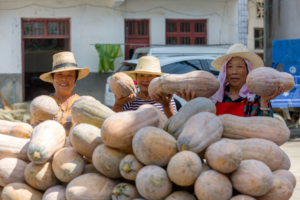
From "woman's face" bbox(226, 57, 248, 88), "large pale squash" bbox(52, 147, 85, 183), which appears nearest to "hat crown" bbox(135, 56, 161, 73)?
"woman's face" bbox(226, 57, 248, 88)

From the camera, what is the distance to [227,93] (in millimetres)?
3152

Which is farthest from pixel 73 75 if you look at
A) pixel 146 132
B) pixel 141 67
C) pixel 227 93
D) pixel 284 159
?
pixel 284 159

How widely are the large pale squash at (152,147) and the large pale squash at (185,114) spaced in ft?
0.79

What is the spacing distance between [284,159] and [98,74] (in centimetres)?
1003

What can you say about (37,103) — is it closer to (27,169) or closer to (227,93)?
(27,169)

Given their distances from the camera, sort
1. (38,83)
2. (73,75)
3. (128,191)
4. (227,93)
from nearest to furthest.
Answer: (128,191) → (227,93) → (73,75) → (38,83)

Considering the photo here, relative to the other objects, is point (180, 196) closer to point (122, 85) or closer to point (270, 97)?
point (270, 97)

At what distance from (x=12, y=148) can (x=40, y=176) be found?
0.42 meters

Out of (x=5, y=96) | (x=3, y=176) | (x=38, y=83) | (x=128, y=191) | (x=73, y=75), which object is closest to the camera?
(x=128, y=191)

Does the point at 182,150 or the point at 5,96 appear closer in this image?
the point at 182,150

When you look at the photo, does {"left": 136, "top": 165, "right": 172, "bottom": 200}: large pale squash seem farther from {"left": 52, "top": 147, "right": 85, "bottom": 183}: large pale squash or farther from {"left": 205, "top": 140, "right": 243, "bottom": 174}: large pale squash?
{"left": 52, "top": 147, "right": 85, "bottom": 183}: large pale squash

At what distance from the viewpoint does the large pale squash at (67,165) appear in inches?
81.1

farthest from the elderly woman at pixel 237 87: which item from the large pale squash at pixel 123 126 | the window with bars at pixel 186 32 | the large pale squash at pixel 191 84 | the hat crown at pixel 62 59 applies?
the window with bars at pixel 186 32

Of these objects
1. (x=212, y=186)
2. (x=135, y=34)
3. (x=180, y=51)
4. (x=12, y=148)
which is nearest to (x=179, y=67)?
(x=180, y=51)
